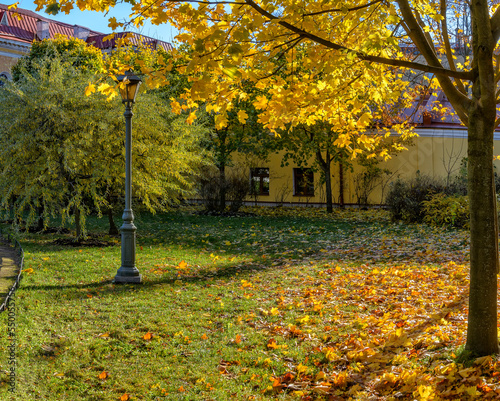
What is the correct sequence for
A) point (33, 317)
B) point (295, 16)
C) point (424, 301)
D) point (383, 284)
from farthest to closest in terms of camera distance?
1. point (383, 284)
2. point (424, 301)
3. point (33, 317)
4. point (295, 16)

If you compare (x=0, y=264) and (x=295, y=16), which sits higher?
(x=295, y=16)

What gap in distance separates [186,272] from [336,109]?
4.35 meters

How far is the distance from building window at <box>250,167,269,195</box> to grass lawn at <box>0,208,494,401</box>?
14064 mm

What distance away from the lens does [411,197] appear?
15680mm

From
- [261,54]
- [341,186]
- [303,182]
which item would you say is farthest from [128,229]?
[303,182]

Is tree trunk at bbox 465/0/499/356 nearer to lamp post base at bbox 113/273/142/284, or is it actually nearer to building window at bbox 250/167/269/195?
lamp post base at bbox 113/273/142/284

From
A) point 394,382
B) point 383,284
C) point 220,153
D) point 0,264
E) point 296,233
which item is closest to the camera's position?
point 394,382

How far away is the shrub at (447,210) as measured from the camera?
533 inches

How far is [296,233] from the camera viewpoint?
47.0ft

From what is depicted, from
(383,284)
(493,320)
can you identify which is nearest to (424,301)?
(383,284)

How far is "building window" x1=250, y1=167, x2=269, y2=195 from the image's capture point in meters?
24.5

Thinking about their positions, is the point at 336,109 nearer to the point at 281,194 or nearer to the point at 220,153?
the point at 220,153

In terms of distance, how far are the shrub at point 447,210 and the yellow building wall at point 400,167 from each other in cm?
555

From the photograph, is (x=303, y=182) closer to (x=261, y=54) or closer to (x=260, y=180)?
(x=260, y=180)
